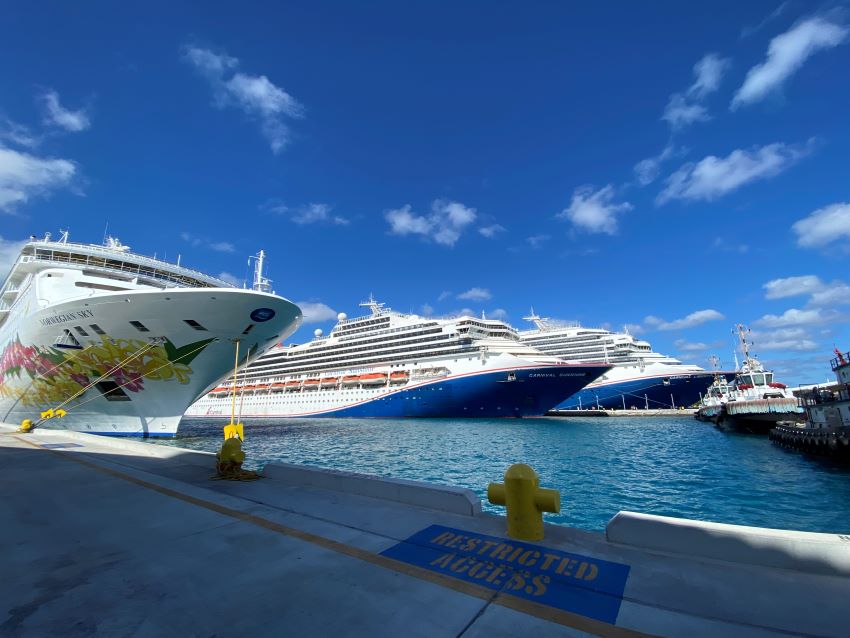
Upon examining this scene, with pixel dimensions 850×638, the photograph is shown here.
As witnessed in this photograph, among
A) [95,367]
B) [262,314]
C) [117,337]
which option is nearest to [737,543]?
[262,314]

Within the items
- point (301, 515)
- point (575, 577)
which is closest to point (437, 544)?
point (575, 577)

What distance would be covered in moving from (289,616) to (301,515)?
94.7 inches

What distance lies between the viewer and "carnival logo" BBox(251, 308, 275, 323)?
1647 cm

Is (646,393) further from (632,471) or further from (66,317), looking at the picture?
(66,317)

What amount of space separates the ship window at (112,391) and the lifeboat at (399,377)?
31195 millimetres

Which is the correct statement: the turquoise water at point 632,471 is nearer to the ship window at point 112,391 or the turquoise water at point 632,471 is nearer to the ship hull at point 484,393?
the ship window at point 112,391

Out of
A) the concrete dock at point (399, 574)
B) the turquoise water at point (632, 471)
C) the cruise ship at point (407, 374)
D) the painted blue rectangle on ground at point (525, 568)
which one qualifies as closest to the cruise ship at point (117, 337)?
the turquoise water at point (632, 471)

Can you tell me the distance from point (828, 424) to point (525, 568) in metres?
23.9

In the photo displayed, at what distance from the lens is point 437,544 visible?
3828 millimetres

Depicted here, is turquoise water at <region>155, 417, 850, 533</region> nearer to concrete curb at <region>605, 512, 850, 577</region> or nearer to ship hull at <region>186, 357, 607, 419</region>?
concrete curb at <region>605, 512, 850, 577</region>

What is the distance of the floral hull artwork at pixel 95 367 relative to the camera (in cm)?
1650

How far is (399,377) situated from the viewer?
156 feet

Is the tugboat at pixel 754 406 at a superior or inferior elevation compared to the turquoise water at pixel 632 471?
superior

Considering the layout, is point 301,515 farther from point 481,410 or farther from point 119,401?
point 481,410
